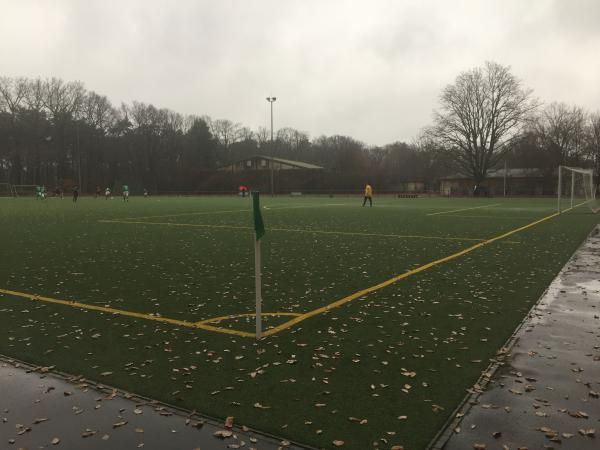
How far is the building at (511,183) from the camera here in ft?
248

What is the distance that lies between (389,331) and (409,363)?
109 cm

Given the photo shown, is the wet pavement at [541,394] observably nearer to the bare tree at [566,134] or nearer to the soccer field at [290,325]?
the soccer field at [290,325]

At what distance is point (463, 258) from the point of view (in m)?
12.1

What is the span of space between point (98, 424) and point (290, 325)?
300cm

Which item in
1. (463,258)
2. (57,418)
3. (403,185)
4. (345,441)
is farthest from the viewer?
(403,185)

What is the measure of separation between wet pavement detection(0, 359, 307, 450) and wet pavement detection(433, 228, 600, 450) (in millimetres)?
1438

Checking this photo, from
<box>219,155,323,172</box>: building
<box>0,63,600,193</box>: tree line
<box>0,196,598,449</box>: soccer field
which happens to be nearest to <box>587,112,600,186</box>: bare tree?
<box>0,63,600,193</box>: tree line

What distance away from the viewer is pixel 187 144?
311 feet

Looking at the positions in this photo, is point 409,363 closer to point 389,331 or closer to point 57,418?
point 389,331

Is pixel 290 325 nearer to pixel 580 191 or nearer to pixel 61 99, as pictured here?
pixel 580 191

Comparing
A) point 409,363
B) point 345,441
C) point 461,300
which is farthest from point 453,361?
point 461,300

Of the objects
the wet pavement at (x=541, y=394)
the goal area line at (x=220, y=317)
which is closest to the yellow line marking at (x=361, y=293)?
the goal area line at (x=220, y=317)

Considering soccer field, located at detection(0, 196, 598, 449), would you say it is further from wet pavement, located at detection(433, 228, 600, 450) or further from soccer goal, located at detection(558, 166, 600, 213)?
soccer goal, located at detection(558, 166, 600, 213)

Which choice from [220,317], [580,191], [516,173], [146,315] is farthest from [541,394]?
[516,173]
